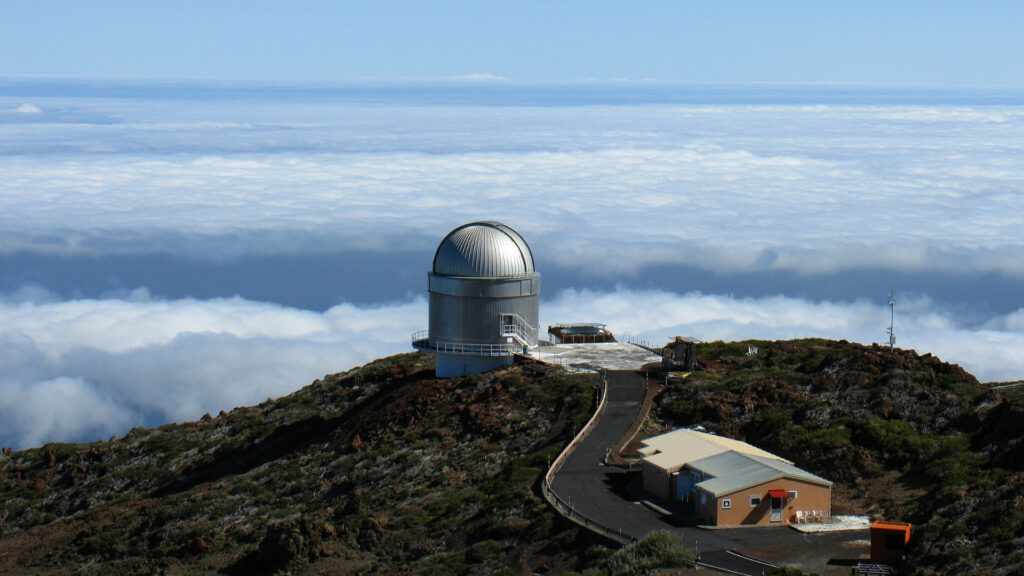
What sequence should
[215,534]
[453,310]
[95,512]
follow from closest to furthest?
1. [215,534]
2. [95,512]
3. [453,310]

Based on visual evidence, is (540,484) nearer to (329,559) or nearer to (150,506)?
(329,559)

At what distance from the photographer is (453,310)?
52312mm

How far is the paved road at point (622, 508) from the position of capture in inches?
1204

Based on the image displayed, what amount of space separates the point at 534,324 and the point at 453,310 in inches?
149

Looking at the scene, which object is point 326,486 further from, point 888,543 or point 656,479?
point 888,543

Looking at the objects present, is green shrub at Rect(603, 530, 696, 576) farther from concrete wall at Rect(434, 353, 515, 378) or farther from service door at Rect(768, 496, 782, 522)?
concrete wall at Rect(434, 353, 515, 378)

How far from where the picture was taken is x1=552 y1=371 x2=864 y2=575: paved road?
30594 mm

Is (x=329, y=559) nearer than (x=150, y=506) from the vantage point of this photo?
Yes

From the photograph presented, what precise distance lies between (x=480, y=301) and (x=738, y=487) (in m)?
21.4

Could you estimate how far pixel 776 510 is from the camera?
107 feet

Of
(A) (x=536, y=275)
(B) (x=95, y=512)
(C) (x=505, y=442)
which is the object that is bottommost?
(B) (x=95, y=512)

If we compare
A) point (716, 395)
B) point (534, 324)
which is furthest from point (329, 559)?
point (534, 324)

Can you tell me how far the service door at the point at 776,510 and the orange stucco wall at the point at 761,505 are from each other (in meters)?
0.08

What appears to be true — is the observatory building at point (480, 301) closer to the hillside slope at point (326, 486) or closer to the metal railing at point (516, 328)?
the metal railing at point (516, 328)
